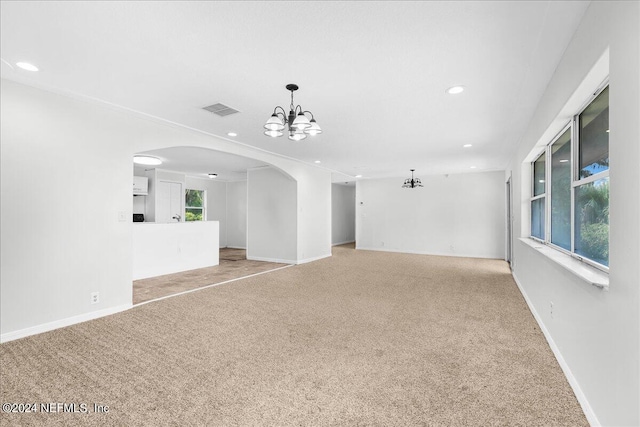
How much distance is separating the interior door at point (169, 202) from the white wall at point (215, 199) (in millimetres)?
664

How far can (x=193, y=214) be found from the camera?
9.97 meters

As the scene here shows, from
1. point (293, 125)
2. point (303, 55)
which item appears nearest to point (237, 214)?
point (293, 125)

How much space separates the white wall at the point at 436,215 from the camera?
862 centimetres

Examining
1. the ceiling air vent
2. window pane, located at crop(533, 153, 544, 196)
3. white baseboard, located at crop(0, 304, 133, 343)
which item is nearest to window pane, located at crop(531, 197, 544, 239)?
window pane, located at crop(533, 153, 544, 196)

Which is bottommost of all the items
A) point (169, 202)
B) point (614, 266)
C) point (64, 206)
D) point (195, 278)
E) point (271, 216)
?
point (195, 278)

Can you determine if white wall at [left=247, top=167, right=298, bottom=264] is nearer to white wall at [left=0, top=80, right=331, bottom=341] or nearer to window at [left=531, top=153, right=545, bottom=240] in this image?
white wall at [left=0, top=80, right=331, bottom=341]

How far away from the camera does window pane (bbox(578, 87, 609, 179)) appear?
1963 mm

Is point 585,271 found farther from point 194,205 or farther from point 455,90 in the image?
point 194,205

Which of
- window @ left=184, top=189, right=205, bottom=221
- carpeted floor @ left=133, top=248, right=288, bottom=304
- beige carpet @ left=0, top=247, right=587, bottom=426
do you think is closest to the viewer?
beige carpet @ left=0, top=247, right=587, bottom=426

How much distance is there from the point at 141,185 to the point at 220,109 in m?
5.85

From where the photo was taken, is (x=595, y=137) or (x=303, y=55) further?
(x=303, y=55)

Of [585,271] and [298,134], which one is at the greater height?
[298,134]

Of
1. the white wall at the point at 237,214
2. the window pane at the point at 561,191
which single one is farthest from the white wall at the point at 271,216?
the window pane at the point at 561,191

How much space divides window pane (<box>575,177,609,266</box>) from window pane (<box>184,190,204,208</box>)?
980 cm
